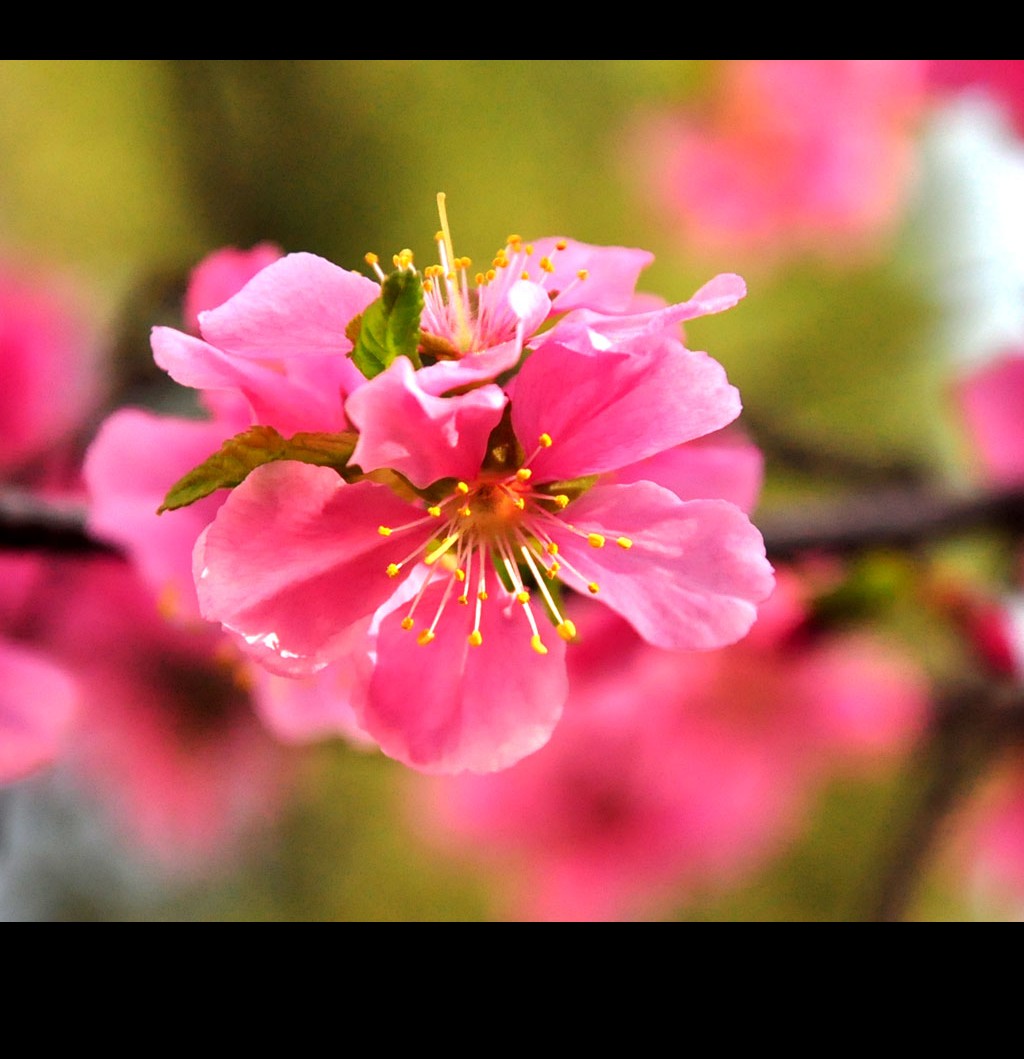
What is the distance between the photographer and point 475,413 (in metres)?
0.24

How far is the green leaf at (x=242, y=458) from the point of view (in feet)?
0.81

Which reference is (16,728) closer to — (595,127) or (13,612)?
(13,612)

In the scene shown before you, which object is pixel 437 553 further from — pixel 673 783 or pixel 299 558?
pixel 673 783

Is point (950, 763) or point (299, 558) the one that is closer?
point (299, 558)

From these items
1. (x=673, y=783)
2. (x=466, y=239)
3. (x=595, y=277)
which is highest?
(x=466, y=239)

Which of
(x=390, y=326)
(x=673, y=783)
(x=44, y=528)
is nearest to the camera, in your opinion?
(x=390, y=326)

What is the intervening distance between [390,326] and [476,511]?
0.06m

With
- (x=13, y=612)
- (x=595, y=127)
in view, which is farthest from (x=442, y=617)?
(x=595, y=127)

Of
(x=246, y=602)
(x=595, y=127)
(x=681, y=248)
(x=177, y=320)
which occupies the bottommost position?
(x=246, y=602)

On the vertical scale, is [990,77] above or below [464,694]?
above

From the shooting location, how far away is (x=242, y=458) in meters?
0.25

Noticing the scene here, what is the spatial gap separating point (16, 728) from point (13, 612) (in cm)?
19

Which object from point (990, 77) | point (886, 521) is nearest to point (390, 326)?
point (886, 521)

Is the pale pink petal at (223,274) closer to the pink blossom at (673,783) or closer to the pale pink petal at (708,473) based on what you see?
the pale pink petal at (708,473)
